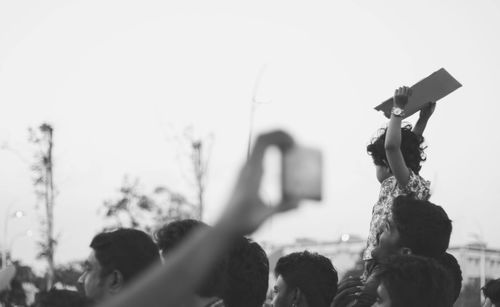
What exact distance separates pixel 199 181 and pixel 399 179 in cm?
2229

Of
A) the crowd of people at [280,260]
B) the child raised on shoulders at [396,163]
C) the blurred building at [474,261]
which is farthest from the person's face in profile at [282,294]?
the blurred building at [474,261]

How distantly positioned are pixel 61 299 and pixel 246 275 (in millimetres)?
923

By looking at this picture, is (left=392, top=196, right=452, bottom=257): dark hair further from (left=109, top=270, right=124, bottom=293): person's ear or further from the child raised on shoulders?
(left=109, top=270, right=124, bottom=293): person's ear

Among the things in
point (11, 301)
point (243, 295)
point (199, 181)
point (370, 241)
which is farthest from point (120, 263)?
point (199, 181)

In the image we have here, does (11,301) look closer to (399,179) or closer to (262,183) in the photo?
(399,179)

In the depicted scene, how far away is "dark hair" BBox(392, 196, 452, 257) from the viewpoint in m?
4.06

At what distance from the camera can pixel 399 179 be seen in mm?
4586

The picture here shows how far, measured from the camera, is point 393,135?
455cm

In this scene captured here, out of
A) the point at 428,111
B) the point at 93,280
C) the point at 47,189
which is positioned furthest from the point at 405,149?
the point at 47,189

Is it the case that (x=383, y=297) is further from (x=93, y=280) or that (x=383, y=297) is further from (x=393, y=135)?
(x=393, y=135)

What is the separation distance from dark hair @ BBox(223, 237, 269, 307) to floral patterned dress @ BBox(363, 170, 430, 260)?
914 millimetres

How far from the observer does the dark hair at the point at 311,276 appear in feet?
15.0

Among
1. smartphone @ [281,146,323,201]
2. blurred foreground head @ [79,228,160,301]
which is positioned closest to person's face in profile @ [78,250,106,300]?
blurred foreground head @ [79,228,160,301]

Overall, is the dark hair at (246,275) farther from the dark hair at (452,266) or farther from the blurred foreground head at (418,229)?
the dark hair at (452,266)
